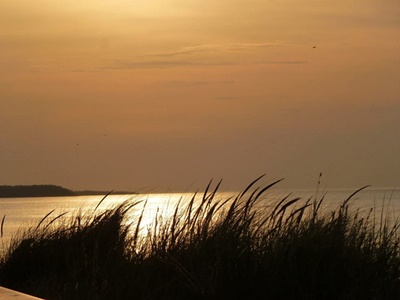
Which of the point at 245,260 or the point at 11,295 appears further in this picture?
the point at 245,260

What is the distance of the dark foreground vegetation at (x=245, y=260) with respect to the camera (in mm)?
7195

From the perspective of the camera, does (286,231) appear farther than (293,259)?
Yes

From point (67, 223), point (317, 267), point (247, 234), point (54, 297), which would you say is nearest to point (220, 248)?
point (247, 234)

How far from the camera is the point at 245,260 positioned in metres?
7.64

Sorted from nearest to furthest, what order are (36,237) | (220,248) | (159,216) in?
(220,248) < (159,216) < (36,237)

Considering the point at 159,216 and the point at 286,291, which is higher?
the point at 159,216

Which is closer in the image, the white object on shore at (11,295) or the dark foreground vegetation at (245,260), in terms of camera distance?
the white object on shore at (11,295)

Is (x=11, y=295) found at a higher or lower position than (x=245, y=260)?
lower

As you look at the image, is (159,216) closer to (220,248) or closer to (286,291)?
(220,248)

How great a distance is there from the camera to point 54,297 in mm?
8266

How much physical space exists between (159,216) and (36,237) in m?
2.20

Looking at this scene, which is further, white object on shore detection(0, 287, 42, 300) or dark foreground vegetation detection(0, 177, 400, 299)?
dark foreground vegetation detection(0, 177, 400, 299)

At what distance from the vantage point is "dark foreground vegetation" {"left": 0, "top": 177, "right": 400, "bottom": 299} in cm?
720

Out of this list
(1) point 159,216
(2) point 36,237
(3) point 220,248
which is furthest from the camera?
(2) point 36,237
